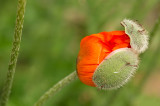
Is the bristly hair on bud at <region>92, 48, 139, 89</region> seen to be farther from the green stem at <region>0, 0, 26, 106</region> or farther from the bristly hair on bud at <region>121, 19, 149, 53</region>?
the green stem at <region>0, 0, 26, 106</region>

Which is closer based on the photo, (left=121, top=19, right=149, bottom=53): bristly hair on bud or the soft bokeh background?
(left=121, top=19, right=149, bottom=53): bristly hair on bud

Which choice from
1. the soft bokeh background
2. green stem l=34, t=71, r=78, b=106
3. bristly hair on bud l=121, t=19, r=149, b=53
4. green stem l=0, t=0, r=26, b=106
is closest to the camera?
green stem l=0, t=0, r=26, b=106

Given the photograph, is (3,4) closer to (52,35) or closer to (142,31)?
(52,35)

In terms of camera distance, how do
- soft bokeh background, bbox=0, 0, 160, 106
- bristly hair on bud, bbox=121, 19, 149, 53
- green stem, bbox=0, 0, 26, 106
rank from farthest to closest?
1. soft bokeh background, bbox=0, 0, 160, 106
2. bristly hair on bud, bbox=121, 19, 149, 53
3. green stem, bbox=0, 0, 26, 106

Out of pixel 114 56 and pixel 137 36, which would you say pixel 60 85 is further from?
pixel 137 36

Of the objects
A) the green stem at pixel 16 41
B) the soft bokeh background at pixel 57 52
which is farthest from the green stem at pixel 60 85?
→ the soft bokeh background at pixel 57 52

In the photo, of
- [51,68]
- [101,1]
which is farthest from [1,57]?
[101,1]

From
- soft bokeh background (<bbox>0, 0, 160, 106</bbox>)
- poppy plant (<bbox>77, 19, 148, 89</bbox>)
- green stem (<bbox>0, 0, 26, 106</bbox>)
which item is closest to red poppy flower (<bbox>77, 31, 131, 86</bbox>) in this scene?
poppy plant (<bbox>77, 19, 148, 89</bbox>)

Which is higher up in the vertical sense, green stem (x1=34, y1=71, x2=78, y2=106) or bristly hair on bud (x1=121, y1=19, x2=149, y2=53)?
bristly hair on bud (x1=121, y1=19, x2=149, y2=53)

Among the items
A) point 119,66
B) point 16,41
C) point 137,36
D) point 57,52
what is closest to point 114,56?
point 119,66
